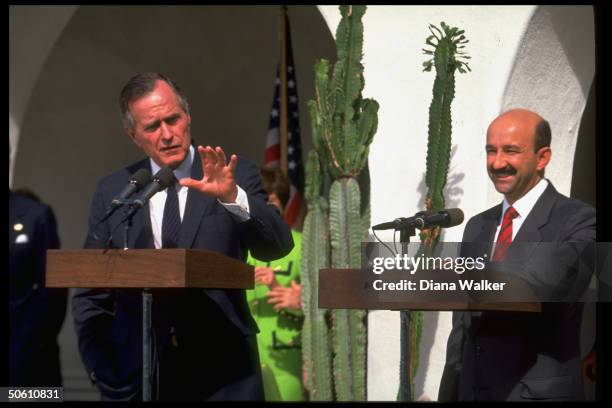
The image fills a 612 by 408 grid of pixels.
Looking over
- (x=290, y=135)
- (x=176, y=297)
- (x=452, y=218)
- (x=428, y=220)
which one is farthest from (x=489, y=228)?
(x=290, y=135)

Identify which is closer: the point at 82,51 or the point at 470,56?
the point at 470,56

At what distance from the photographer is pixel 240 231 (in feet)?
16.8

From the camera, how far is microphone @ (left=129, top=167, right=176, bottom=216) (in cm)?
457

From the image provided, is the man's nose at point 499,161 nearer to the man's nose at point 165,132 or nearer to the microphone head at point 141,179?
the man's nose at point 165,132

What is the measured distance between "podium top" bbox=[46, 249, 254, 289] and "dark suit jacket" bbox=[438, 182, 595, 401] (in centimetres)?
157

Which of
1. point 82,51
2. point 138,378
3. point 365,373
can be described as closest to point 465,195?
point 365,373

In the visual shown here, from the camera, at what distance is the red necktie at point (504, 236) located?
5.66 m

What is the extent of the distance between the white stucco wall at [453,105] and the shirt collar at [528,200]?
0.57 m

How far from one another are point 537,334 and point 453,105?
1619mm

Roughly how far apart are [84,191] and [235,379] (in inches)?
293

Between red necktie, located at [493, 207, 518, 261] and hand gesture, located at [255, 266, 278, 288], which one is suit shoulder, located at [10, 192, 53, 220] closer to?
hand gesture, located at [255, 266, 278, 288]

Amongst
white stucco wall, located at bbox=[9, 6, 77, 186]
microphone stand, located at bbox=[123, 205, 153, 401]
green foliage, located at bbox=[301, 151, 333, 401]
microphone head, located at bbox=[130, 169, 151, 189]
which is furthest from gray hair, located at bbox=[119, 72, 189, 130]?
white stucco wall, located at bbox=[9, 6, 77, 186]
